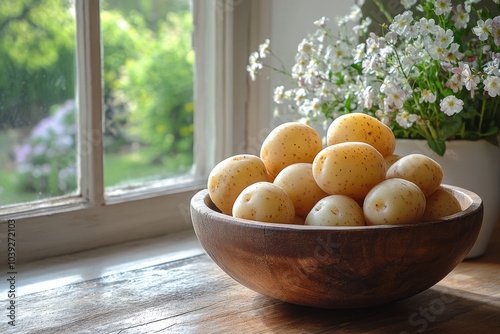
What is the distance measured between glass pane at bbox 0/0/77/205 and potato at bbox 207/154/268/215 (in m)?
0.41

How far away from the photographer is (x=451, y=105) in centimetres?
105

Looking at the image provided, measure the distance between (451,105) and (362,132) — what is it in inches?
6.4

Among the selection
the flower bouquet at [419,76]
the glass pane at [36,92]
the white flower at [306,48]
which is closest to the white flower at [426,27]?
the flower bouquet at [419,76]

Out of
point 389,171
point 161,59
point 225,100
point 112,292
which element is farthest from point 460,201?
point 161,59

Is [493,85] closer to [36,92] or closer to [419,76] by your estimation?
[419,76]

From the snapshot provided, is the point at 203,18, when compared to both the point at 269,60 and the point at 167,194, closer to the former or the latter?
the point at 269,60

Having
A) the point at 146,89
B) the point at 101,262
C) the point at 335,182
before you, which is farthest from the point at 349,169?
the point at 146,89

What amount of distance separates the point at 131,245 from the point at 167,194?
0.12 metres

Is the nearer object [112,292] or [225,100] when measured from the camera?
[112,292]

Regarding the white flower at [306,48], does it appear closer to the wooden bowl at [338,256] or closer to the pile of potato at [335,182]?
the pile of potato at [335,182]

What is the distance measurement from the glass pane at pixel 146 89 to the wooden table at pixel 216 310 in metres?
0.37

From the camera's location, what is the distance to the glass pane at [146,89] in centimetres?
145

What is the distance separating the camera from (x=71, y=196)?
1.25 meters

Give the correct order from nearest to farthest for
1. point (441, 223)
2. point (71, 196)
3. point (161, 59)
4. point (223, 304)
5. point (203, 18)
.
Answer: point (441, 223), point (223, 304), point (71, 196), point (203, 18), point (161, 59)
